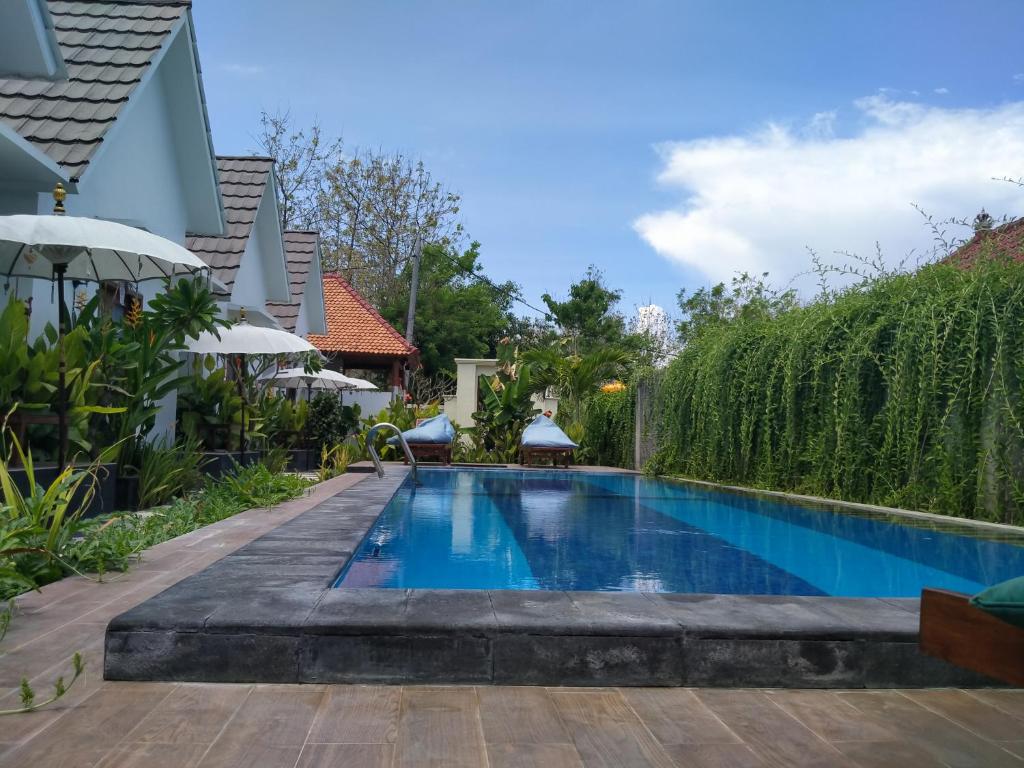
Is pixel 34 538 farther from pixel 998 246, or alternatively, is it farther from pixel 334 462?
pixel 334 462

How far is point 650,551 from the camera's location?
6.86 meters


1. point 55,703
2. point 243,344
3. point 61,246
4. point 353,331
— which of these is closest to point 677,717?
point 55,703

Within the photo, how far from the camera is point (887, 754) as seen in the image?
2369mm

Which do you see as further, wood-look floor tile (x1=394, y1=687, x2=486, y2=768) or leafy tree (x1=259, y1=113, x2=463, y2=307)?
leafy tree (x1=259, y1=113, x2=463, y2=307)

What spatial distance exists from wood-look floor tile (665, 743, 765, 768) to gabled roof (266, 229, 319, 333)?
56.7ft

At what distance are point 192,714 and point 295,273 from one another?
18.0 metres

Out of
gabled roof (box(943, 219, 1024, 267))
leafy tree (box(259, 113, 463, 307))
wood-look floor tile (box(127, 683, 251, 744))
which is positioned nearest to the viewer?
wood-look floor tile (box(127, 683, 251, 744))

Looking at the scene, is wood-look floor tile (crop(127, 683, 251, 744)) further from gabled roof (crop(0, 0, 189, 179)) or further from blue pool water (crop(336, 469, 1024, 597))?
gabled roof (crop(0, 0, 189, 179))

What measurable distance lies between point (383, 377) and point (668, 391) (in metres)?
20.5

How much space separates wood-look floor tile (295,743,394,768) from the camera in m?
2.22

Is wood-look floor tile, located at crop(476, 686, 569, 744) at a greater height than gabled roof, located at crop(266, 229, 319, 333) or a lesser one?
lesser

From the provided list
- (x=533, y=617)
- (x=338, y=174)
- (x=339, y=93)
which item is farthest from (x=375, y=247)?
(x=533, y=617)

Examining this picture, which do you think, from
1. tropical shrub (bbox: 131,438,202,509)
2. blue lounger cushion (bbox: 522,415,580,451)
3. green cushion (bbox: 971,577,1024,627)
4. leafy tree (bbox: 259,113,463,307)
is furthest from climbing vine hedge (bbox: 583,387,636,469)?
leafy tree (bbox: 259,113,463,307)

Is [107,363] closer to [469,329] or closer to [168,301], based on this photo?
[168,301]
